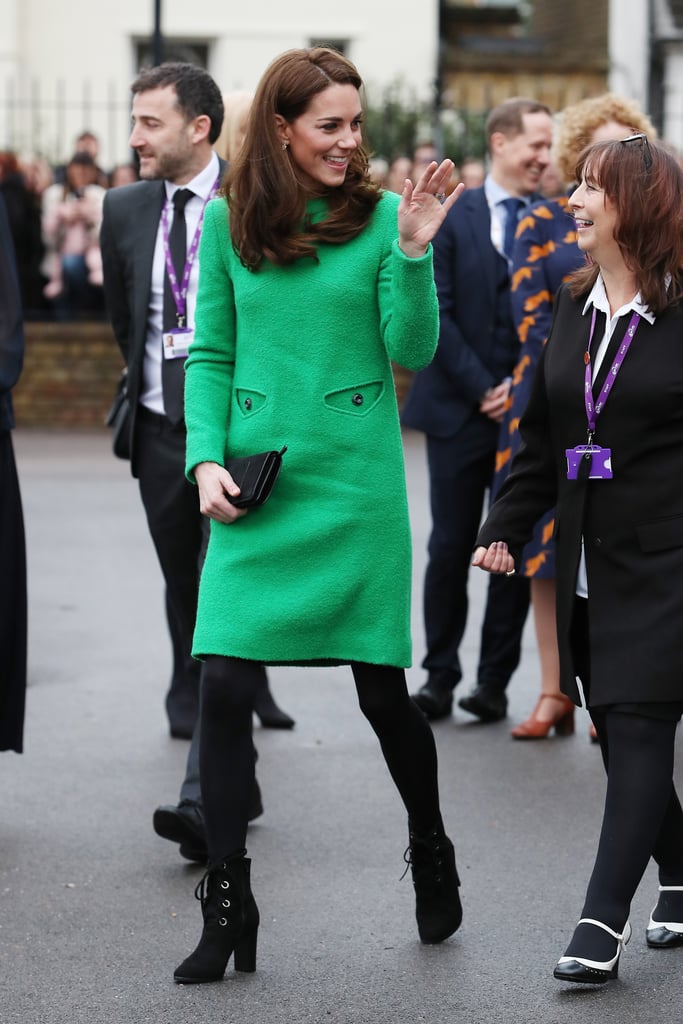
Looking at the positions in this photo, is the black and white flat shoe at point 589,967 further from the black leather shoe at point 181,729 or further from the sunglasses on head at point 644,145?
the black leather shoe at point 181,729

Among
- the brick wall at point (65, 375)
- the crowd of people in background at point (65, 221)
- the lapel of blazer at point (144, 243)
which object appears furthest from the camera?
the brick wall at point (65, 375)

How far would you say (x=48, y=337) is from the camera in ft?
53.5

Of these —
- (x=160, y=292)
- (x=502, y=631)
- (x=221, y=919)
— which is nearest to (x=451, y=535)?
(x=502, y=631)

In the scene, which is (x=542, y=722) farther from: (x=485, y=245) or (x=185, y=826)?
(x=185, y=826)

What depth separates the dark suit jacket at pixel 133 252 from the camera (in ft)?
17.9

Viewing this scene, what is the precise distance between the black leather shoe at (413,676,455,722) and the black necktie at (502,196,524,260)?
1579 millimetres

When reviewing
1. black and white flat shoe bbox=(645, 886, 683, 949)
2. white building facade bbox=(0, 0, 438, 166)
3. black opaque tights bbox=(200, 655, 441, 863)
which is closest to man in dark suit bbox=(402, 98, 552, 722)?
black and white flat shoe bbox=(645, 886, 683, 949)

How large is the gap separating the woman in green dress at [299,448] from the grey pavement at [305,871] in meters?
0.25

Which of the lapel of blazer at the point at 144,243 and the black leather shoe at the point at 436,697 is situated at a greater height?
the lapel of blazer at the point at 144,243

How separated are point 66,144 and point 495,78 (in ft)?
21.9

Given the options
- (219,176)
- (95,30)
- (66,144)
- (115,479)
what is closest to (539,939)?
(219,176)

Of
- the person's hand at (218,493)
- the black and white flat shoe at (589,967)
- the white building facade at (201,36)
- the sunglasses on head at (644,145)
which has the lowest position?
the black and white flat shoe at (589,967)

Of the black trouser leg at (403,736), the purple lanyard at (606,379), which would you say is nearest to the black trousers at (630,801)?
the black trouser leg at (403,736)

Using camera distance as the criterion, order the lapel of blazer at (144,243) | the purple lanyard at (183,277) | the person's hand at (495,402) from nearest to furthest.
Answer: the purple lanyard at (183,277), the lapel of blazer at (144,243), the person's hand at (495,402)
